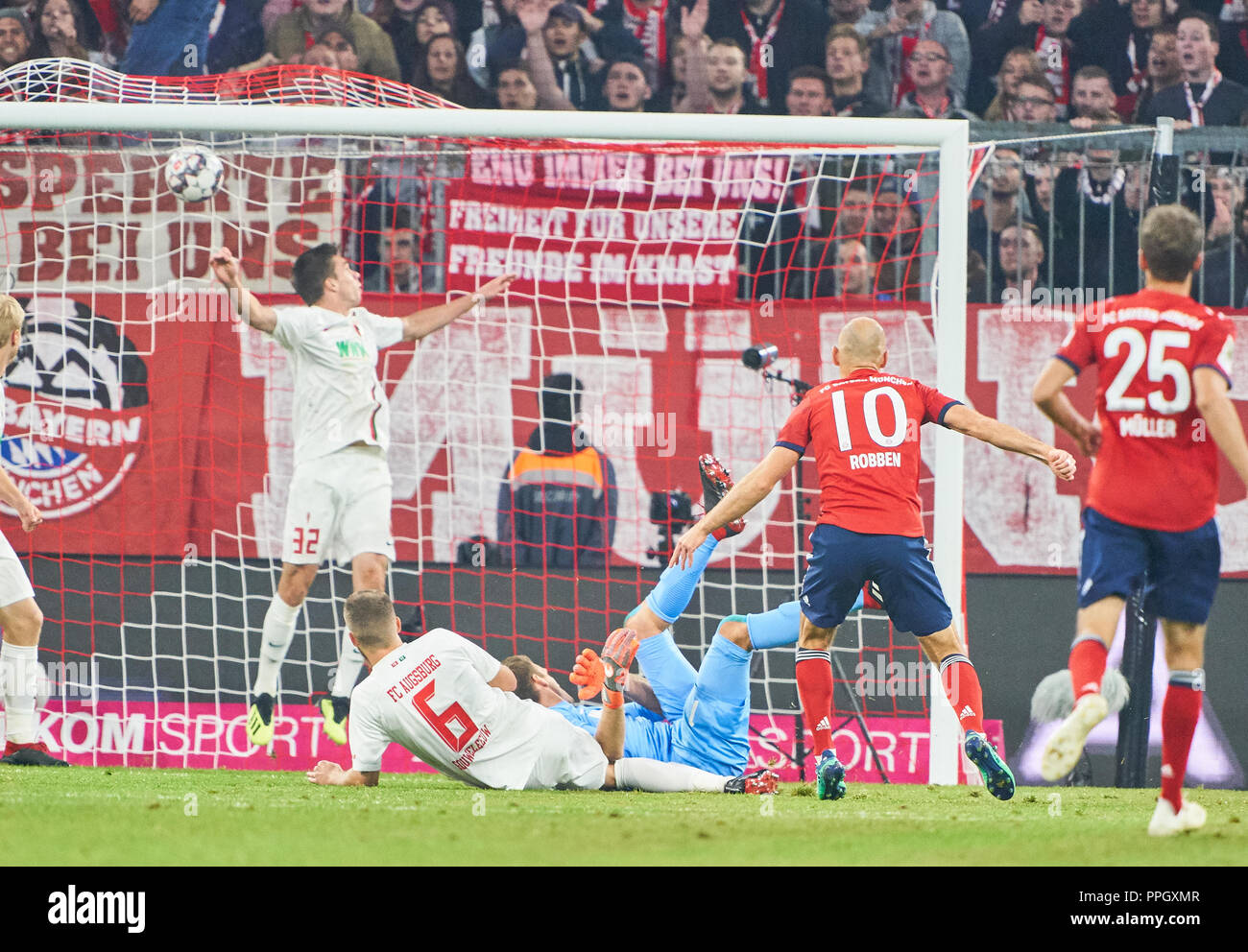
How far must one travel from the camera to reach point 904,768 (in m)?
8.07

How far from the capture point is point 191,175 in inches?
285

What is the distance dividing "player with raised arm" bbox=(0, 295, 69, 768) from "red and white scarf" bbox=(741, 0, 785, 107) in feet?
18.7

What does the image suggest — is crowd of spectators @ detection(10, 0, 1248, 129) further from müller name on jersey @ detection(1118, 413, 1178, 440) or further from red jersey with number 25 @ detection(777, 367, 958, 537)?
müller name on jersey @ detection(1118, 413, 1178, 440)

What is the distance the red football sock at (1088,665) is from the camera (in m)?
4.68

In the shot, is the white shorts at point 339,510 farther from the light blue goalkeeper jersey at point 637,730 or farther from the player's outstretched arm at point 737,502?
the player's outstretched arm at point 737,502

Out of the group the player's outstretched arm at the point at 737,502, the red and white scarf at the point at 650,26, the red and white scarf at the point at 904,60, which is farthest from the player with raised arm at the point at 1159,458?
the red and white scarf at the point at 650,26

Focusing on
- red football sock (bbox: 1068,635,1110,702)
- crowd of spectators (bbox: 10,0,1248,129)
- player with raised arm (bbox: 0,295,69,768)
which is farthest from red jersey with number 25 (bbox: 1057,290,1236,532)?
crowd of spectators (bbox: 10,0,1248,129)

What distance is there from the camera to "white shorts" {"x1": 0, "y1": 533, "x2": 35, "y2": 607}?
22.0 ft

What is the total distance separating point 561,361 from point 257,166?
2027mm

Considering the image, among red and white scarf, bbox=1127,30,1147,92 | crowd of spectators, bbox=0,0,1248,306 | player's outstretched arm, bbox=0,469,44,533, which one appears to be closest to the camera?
player's outstretched arm, bbox=0,469,44,533

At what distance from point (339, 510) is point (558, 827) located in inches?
121
